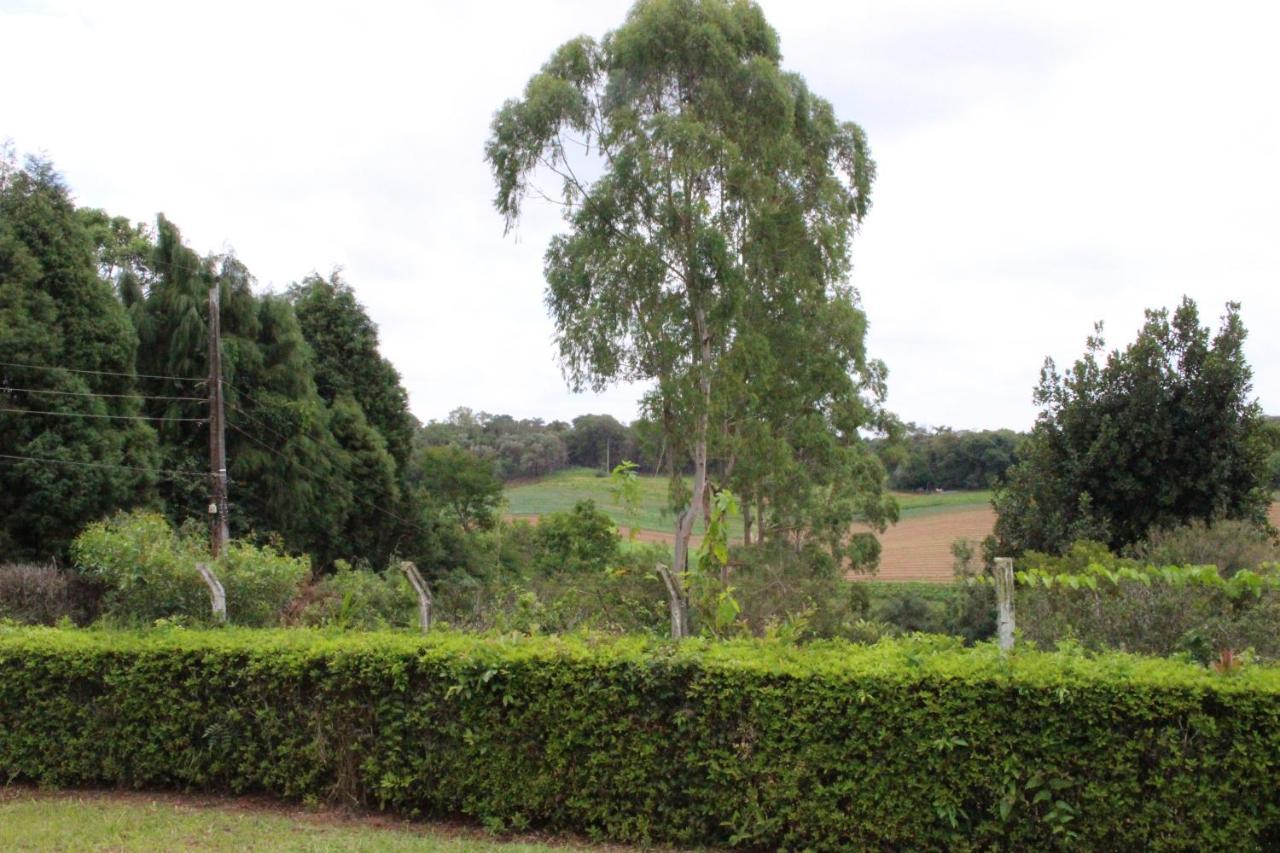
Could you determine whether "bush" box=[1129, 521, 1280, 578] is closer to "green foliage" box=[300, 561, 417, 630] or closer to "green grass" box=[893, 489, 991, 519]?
"green foliage" box=[300, 561, 417, 630]

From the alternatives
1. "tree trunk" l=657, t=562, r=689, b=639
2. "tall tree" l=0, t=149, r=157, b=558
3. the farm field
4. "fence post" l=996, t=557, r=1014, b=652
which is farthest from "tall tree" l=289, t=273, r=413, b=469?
"fence post" l=996, t=557, r=1014, b=652

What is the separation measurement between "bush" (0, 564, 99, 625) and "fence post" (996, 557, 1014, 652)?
1493 centimetres

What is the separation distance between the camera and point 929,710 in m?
5.44

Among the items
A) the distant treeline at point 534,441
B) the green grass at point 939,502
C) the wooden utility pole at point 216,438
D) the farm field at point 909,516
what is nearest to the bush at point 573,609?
the wooden utility pole at point 216,438

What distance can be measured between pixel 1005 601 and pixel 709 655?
187 cm

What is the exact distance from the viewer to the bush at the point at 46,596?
16188 mm

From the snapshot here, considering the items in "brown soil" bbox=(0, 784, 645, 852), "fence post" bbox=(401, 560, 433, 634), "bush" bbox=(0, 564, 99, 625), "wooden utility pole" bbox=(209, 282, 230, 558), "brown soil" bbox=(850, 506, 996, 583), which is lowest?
"brown soil" bbox=(850, 506, 996, 583)

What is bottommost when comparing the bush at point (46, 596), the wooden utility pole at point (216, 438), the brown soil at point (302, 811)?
the brown soil at point (302, 811)

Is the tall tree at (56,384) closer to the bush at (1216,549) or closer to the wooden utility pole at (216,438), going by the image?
the wooden utility pole at (216,438)

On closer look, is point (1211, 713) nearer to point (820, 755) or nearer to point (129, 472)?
point (820, 755)

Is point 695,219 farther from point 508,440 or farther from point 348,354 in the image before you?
point 508,440

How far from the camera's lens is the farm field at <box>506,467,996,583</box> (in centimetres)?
4047

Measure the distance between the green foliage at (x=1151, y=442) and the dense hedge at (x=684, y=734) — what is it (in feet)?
53.5

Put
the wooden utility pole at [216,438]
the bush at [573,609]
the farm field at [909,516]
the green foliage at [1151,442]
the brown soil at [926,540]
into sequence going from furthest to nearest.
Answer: the farm field at [909,516], the brown soil at [926,540], the wooden utility pole at [216,438], the green foliage at [1151,442], the bush at [573,609]
